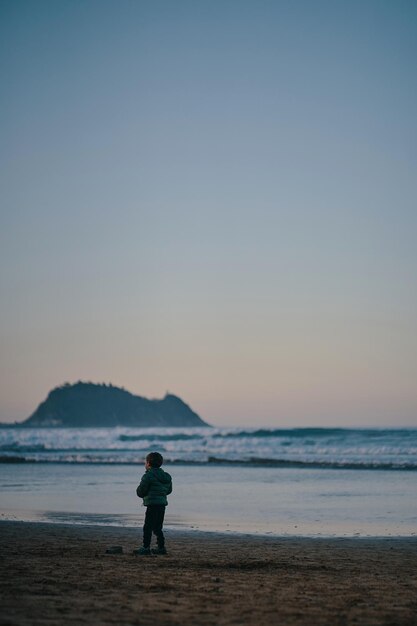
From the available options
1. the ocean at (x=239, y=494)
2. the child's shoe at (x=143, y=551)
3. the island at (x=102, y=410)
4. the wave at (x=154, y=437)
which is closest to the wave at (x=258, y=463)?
the ocean at (x=239, y=494)

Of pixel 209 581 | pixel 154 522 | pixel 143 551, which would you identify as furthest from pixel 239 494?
pixel 209 581

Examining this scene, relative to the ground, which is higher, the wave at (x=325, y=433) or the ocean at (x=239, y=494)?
the wave at (x=325, y=433)

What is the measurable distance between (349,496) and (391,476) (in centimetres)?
848

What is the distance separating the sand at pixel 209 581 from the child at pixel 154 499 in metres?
0.35

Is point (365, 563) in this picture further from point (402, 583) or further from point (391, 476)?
point (391, 476)

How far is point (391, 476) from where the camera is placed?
28.5 meters

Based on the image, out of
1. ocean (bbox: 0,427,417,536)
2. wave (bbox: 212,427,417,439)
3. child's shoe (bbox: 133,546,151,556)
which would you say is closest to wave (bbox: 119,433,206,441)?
wave (bbox: 212,427,417,439)

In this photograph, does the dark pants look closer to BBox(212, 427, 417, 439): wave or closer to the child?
the child

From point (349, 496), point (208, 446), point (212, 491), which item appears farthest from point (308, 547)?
point (208, 446)

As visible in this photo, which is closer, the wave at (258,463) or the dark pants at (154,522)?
the dark pants at (154,522)

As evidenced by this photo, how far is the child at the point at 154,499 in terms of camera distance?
10836 mm

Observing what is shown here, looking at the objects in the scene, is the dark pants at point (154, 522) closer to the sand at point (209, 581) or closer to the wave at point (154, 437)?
the sand at point (209, 581)

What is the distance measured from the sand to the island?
426 ft

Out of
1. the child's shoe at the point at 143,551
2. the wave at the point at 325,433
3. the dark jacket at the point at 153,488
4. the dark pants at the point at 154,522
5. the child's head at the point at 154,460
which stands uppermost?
the wave at the point at 325,433
